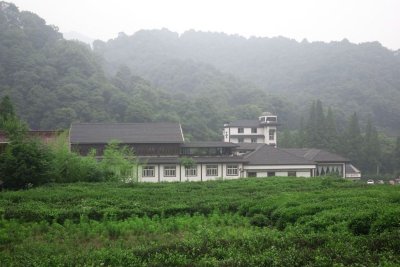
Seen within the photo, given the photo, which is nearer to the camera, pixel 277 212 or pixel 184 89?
pixel 277 212

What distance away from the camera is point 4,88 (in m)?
60.8

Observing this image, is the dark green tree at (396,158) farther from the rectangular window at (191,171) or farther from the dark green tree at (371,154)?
the rectangular window at (191,171)

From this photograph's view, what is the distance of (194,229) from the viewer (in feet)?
47.1

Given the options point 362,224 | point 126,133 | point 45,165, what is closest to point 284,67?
point 126,133

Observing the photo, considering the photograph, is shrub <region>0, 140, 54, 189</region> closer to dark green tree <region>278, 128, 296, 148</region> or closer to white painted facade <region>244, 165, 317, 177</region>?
white painted facade <region>244, 165, 317, 177</region>

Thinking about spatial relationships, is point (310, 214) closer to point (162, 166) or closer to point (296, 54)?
point (162, 166)

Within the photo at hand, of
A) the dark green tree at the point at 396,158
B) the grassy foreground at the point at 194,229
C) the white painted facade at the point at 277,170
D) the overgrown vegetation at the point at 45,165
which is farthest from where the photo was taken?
the dark green tree at the point at 396,158

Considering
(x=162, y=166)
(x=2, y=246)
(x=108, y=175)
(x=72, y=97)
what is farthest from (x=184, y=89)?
(x=2, y=246)

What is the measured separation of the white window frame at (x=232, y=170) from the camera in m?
39.7

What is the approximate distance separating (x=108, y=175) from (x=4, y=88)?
39.0m

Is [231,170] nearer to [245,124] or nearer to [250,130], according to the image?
[250,130]

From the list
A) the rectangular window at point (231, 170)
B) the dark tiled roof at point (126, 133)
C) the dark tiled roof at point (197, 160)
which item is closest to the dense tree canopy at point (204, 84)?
the dark tiled roof at point (126, 133)

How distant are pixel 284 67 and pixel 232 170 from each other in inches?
3261

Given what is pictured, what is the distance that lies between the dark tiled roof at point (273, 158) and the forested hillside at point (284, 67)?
148 feet
